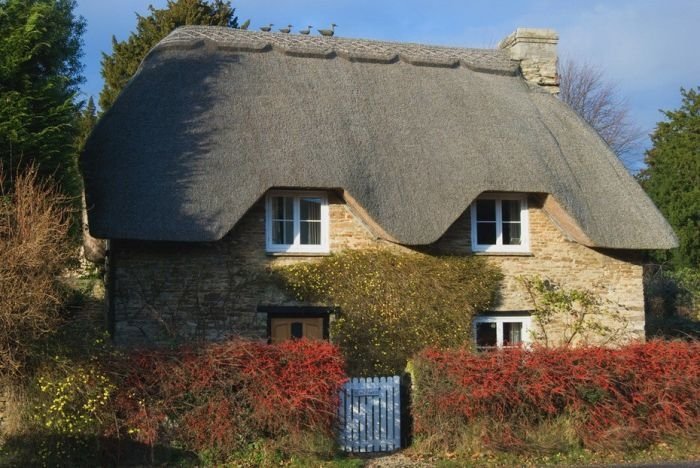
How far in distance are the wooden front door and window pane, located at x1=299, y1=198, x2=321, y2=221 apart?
6.17ft

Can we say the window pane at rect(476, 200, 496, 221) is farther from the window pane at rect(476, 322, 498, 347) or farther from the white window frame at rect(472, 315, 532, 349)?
the window pane at rect(476, 322, 498, 347)

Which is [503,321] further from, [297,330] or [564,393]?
[564,393]

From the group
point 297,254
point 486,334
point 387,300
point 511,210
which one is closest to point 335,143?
point 297,254

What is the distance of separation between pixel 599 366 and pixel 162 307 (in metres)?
7.23

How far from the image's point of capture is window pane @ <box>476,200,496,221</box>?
16078 mm

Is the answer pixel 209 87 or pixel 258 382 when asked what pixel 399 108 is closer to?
pixel 209 87

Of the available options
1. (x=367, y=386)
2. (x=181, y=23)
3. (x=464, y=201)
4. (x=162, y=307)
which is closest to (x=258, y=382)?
(x=367, y=386)

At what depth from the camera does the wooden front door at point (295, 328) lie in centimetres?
1471

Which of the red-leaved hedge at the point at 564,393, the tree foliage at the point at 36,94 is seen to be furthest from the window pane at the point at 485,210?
the tree foliage at the point at 36,94

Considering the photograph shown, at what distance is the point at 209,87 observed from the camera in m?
15.7

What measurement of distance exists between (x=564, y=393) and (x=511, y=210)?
18.5 feet

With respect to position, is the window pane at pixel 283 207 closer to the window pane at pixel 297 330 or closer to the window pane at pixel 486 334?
the window pane at pixel 297 330

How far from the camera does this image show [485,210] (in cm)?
1612

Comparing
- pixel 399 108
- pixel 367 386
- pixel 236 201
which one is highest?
pixel 399 108
